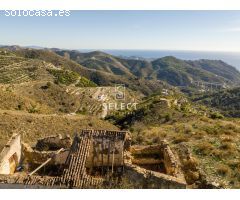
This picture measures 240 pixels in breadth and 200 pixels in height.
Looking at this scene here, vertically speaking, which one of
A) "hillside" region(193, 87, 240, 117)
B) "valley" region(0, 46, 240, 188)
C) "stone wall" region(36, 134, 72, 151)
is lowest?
"hillside" region(193, 87, 240, 117)

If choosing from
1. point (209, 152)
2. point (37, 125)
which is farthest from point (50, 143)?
point (37, 125)

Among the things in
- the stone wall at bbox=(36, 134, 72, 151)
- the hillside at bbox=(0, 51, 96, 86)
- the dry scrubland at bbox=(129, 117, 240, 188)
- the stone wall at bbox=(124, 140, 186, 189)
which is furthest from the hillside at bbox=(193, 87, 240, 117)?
the stone wall at bbox=(124, 140, 186, 189)

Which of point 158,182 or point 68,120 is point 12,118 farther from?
point 158,182

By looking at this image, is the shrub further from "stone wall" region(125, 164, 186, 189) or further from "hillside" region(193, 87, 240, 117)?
"hillside" region(193, 87, 240, 117)

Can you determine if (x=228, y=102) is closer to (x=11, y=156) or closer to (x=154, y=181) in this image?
(x=11, y=156)

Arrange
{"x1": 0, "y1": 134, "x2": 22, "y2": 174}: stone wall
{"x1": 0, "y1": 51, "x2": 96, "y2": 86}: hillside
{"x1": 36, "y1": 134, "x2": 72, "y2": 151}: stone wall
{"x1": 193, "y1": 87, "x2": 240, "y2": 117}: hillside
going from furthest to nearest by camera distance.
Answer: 1. {"x1": 193, "y1": 87, "x2": 240, "y2": 117}: hillside
2. {"x1": 0, "y1": 51, "x2": 96, "y2": 86}: hillside
3. {"x1": 36, "y1": 134, "x2": 72, "y2": 151}: stone wall
4. {"x1": 0, "y1": 134, "x2": 22, "y2": 174}: stone wall

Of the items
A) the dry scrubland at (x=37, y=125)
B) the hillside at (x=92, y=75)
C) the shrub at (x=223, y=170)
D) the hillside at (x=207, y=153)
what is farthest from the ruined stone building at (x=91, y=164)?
the hillside at (x=92, y=75)

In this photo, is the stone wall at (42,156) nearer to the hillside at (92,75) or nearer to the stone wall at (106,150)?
the stone wall at (106,150)

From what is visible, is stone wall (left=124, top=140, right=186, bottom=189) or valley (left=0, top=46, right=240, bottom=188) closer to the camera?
stone wall (left=124, top=140, right=186, bottom=189)

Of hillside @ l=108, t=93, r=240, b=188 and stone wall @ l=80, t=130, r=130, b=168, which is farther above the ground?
stone wall @ l=80, t=130, r=130, b=168
